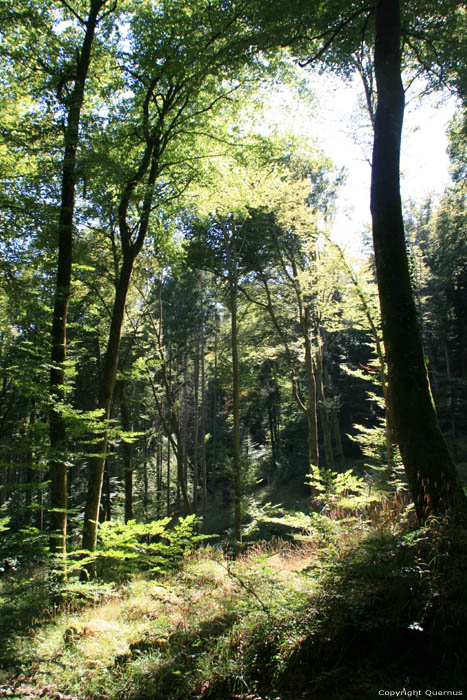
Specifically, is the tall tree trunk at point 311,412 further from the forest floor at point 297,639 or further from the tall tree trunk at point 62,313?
the tall tree trunk at point 62,313

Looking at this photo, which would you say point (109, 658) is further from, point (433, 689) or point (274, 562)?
point (433, 689)

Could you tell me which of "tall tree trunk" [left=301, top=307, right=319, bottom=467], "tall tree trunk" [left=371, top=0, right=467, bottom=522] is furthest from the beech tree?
"tall tree trunk" [left=301, top=307, right=319, bottom=467]

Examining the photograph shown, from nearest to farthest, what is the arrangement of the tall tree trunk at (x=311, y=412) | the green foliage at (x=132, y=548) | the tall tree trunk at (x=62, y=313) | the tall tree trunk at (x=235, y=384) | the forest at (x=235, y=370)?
the forest at (x=235, y=370)
the tall tree trunk at (x=62, y=313)
the green foliage at (x=132, y=548)
the tall tree trunk at (x=235, y=384)
the tall tree trunk at (x=311, y=412)

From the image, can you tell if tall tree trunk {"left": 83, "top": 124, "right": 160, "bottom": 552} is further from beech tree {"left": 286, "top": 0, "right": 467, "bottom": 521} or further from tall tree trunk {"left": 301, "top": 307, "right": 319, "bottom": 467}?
tall tree trunk {"left": 301, "top": 307, "right": 319, "bottom": 467}

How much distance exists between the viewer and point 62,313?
20.3ft

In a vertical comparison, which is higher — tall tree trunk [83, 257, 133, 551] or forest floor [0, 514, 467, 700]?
tall tree trunk [83, 257, 133, 551]

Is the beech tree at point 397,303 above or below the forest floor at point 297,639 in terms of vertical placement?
above

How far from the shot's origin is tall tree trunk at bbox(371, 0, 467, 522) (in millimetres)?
3590

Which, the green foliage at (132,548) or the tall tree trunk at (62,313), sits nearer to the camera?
the tall tree trunk at (62,313)

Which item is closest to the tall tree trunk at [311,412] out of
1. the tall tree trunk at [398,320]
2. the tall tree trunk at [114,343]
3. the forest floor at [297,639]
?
the tall tree trunk at [114,343]

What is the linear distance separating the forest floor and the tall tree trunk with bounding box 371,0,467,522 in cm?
51

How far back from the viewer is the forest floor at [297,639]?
8.57 feet

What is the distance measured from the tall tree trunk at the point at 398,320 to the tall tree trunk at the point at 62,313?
4.41 metres

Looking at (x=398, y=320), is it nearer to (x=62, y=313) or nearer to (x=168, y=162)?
(x=62, y=313)
